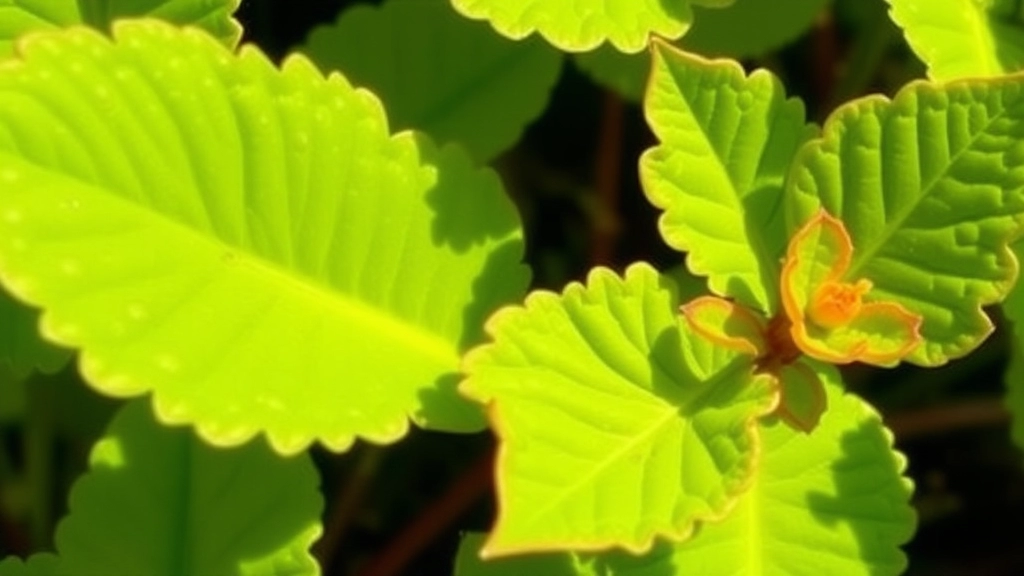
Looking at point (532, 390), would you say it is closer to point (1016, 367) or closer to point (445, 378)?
point (445, 378)

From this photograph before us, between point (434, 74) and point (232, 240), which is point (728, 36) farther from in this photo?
point (232, 240)

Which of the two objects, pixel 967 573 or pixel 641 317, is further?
pixel 967 573

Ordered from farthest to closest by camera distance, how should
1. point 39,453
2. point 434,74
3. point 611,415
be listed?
point 39,453 → point 434,74 → point 611,415

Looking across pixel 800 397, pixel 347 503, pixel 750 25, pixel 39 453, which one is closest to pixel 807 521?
pixel 800 397

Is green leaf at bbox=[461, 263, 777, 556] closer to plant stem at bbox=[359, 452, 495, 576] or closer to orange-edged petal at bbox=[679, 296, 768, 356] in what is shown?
orange-edged petal at bbox=[679, 296, 768, 356]

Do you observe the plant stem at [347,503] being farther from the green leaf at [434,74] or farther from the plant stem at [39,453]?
the green leaf at [434,74]

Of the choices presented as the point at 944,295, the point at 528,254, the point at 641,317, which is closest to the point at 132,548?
the point at 641,317
